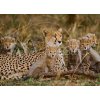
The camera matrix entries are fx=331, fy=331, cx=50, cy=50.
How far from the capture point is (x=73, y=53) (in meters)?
3.80

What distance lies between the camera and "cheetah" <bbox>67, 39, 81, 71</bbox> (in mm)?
3785

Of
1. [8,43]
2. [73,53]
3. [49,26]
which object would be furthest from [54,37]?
[8,43]

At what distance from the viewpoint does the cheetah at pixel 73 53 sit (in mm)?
3785

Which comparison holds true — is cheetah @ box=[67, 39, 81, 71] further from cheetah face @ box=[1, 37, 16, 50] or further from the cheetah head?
cheetah face @ box=[1, 37, 16, 50]

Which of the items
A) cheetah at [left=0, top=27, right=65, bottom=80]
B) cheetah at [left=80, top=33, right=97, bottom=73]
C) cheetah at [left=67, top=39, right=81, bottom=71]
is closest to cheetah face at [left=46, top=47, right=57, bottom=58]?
cheetah at [left=0, top=27, right=65, bottom=80]

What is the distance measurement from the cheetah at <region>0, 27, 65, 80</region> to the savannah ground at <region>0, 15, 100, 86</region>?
67 millimetres

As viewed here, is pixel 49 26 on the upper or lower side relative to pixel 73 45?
upper

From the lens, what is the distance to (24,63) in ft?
12.5

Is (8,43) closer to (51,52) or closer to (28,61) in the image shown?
(28,61)

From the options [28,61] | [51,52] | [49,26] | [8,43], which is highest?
[49,26]

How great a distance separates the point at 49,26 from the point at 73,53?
0.41 meters

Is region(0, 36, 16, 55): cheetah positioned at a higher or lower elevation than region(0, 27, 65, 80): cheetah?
higher

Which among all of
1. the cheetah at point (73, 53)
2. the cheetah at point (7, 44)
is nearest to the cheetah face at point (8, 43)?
the cheetah at point (7, 44)

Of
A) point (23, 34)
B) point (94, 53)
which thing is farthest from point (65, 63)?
point (23, 34)
